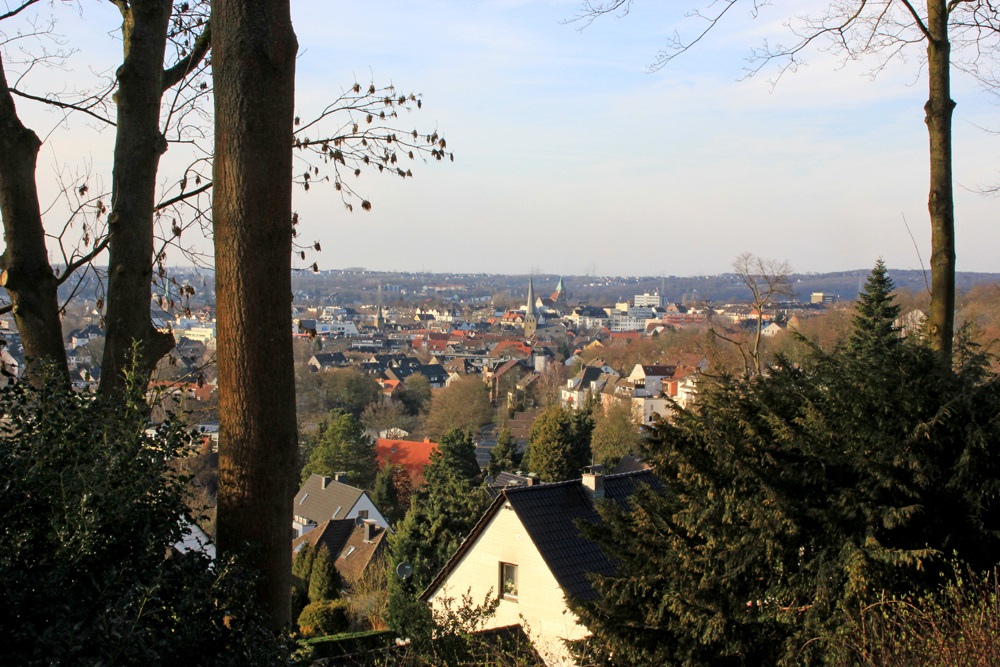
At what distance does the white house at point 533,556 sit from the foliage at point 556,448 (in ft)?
51.4

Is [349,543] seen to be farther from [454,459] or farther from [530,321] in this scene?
[530,321]

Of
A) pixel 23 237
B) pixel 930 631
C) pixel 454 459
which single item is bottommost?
pixel 454 459

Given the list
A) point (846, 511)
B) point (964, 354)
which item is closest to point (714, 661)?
point (846, 511)

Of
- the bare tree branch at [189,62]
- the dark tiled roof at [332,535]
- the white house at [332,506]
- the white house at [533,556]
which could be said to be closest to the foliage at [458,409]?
the white house at [332,506]

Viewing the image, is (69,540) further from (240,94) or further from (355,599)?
(355,599)

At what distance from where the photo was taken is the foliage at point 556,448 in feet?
97.9

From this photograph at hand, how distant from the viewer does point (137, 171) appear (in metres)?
4.45

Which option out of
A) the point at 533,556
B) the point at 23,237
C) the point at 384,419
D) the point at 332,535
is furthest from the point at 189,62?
the point at 384,419

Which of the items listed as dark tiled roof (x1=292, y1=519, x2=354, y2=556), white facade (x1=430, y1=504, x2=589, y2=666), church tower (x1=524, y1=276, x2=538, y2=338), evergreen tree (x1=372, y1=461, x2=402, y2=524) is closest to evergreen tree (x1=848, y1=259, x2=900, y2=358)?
white facade (x1=430, y1=504, x2=589, y2=666)

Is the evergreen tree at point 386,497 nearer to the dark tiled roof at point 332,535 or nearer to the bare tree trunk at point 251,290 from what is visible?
the dark tiled roof at point 332,535

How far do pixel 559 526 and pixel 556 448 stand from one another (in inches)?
659

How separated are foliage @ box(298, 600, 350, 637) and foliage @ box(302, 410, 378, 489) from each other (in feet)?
54.8

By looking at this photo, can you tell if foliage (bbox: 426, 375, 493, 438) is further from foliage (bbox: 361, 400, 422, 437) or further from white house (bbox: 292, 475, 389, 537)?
white house (bbox: 292, 475, 389, 537)

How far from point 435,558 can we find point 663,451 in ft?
44.0
